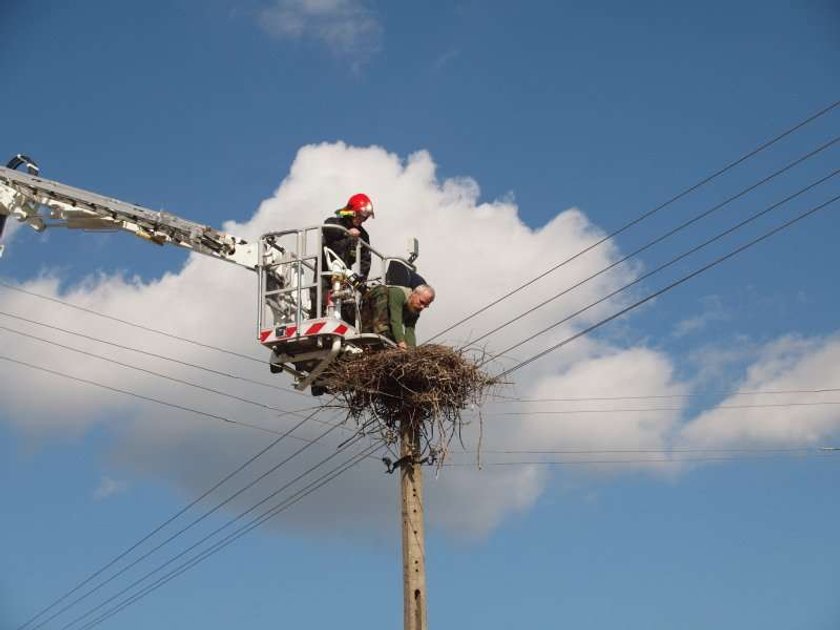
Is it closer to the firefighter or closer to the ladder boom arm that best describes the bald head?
the firefighter

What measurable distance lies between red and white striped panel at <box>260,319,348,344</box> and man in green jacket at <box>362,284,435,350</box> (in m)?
0.47

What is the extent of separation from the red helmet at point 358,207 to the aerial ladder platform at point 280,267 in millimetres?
432

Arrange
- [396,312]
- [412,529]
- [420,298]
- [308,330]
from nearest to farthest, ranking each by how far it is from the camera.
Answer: [412,529] < [308,330] < [396,312] < [420,298]

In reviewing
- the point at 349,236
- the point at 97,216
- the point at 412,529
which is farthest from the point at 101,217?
the point at 412,529

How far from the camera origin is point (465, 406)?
49.4 ft

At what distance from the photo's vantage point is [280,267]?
53.2ft

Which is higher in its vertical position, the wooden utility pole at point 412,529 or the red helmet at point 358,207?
the red helmet at point 358,207

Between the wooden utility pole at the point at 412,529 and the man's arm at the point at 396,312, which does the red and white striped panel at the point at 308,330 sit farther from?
the wooden utility pole at the point at 412,529

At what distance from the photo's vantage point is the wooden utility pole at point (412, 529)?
13711 mm

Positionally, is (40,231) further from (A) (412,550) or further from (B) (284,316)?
(A) (412,550)

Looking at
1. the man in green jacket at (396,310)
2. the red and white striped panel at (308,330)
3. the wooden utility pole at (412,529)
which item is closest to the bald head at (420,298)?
the man in green jacket at (396,310)

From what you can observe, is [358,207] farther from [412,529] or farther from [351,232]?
[412,529]

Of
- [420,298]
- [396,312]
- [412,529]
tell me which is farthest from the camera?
[420,298]

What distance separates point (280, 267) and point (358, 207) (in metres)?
1.28
